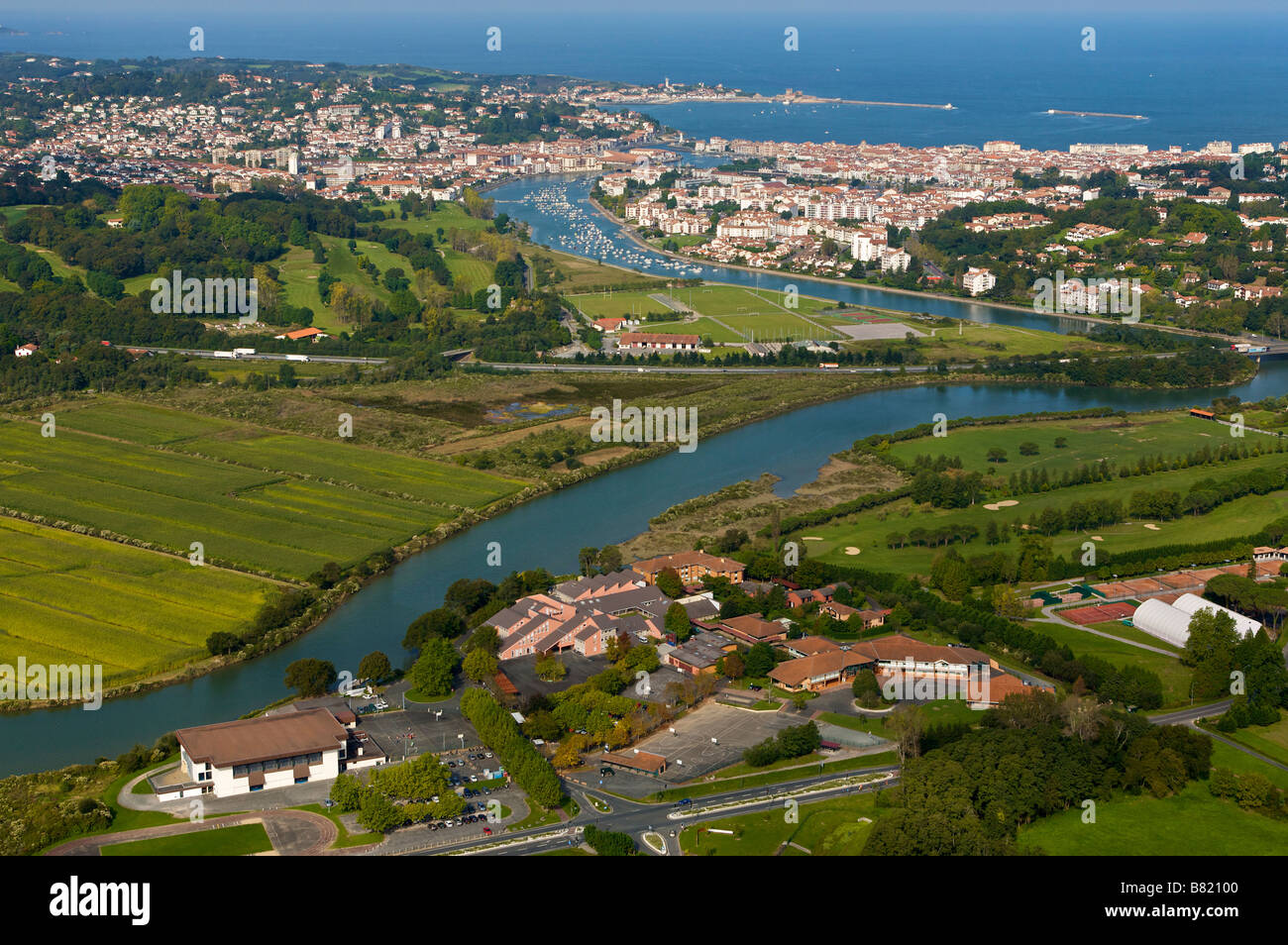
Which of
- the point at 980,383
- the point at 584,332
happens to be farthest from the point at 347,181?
the point at 980,383

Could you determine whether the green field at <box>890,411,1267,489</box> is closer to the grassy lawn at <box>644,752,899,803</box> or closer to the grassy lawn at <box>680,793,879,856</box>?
the grassy lawn at <box>644,752,899,803</box>

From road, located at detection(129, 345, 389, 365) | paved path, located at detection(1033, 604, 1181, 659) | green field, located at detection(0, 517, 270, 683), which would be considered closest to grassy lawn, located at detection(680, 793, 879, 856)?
paved path, located at detection(1033, 604, 1181, 659)

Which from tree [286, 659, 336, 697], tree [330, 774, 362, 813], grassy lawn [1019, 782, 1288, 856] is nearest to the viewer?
grassy lawn [1019, 782, 1288, 856]

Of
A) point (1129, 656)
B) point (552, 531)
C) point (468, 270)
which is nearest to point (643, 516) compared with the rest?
point (552, 531)

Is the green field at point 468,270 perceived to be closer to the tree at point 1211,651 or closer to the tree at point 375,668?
the tree at point 375,668

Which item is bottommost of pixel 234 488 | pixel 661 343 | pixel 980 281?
pixel 234 488

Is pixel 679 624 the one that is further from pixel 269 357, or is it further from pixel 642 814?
pixel 269 357
